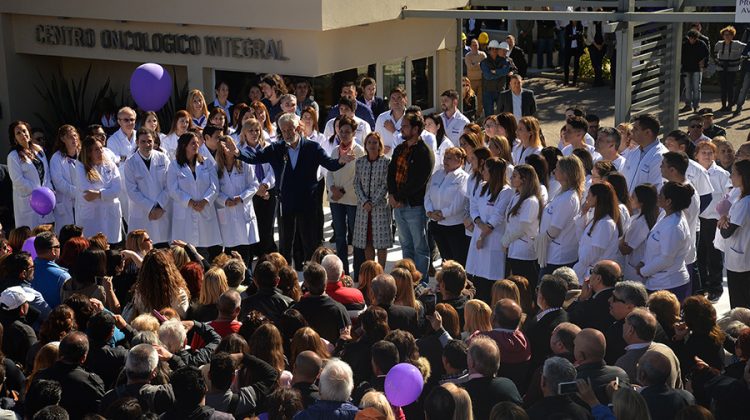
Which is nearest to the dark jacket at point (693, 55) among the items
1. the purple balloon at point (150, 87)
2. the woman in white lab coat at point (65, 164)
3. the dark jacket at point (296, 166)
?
the purple balloon at point (150, 87)

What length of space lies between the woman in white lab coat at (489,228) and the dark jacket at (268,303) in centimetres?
265

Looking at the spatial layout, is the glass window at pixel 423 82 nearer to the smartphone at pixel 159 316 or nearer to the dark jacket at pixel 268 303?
the dark jacket at pixel 268 303

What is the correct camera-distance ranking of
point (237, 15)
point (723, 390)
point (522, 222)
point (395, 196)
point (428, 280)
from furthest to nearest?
point (237, 15) → point (428, 280) → point (395, 196) → point (522, 222) → point (723, 390)

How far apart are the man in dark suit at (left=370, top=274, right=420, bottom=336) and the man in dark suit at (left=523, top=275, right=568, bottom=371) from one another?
761 millimetres

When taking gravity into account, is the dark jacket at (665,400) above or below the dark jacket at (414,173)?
below

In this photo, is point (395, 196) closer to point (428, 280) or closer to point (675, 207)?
point (428, 280)

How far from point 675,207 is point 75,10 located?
11010 millimetres

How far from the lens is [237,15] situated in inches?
613

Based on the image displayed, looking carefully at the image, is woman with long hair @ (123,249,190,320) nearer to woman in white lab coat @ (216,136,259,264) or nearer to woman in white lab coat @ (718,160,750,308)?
woman in white lab coat @ (216,136,259,264)

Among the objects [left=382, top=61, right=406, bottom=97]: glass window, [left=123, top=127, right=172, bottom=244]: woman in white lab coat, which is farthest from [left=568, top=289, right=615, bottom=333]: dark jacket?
[left=382, top=61, right=406, bottom=97]: glass window

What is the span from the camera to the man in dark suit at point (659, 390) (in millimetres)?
6074

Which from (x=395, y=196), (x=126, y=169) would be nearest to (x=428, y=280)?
(x=395, y=196)

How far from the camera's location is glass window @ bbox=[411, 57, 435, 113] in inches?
704

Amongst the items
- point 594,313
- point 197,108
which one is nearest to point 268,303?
point 594,313
